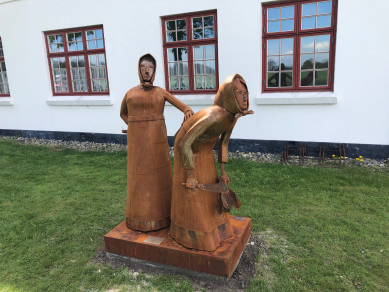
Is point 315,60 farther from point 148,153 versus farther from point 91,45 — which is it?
point 91,45

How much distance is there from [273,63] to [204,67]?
5.47 feet

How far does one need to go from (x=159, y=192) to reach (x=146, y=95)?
94 cm

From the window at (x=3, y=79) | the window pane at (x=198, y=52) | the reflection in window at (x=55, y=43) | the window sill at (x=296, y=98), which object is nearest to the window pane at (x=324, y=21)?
the window sill at (x=296, y=98)

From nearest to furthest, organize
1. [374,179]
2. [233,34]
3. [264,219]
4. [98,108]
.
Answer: [264,219] < [374,179] < [233,34] < [98,108]

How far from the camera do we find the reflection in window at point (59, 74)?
28.1 feet

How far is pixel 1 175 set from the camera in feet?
19.1

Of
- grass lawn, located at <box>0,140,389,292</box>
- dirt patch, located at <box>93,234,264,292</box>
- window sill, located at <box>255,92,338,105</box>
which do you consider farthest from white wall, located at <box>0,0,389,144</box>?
dirt patch, located at <box>93,234,264,292</box>

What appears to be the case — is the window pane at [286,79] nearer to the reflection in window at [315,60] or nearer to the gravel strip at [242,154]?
the reflection in window at [315,60]

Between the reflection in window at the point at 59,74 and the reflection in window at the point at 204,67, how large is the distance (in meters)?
4.19

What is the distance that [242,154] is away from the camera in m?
6.88

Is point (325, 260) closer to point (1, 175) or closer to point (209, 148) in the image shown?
point (209, 148)

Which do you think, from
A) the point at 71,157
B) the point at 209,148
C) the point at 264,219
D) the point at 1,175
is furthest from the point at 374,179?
the point at 1,175

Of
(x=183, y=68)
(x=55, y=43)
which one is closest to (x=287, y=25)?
(x=183, y=68)

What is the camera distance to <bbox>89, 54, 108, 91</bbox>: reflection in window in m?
8.08
